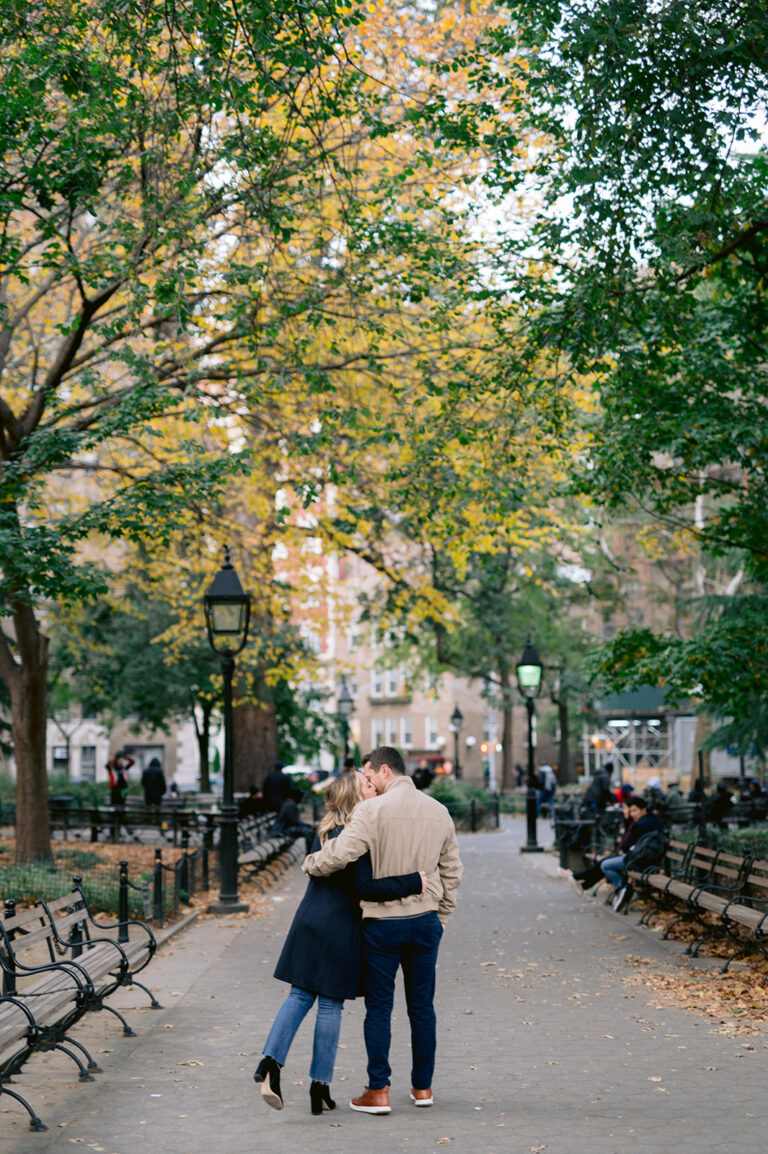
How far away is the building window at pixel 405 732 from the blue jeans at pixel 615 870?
6848cm

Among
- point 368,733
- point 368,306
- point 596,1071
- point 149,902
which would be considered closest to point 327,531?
point 368,306

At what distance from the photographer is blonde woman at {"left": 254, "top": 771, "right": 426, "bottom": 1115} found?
630 cm

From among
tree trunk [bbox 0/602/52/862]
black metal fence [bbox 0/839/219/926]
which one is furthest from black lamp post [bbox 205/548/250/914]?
tree trunk [bbox 0/602/52/862]

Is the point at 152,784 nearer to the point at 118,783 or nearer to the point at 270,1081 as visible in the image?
the point at 118,783

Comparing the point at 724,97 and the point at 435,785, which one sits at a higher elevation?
the point at 724,97

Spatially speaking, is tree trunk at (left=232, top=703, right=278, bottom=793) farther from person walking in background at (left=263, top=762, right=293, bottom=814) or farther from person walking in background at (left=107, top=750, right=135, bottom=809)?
person walking in background at (left=263, top=762, right=293, bottom=814)

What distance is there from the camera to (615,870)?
50.0 feet

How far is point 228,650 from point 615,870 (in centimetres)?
563

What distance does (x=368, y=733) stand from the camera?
3401 inches

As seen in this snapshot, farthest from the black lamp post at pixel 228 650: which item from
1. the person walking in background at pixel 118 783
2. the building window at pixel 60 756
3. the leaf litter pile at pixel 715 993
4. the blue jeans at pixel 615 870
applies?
the building window at pixel 60 756

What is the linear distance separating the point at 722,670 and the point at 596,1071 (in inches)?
286

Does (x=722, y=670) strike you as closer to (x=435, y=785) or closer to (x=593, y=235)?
(x=593, y=235)

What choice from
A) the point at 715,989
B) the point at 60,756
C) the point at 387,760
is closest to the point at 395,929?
the point at 387,760

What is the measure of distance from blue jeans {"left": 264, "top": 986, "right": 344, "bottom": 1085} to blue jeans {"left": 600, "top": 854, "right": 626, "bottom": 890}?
30.6 ft
